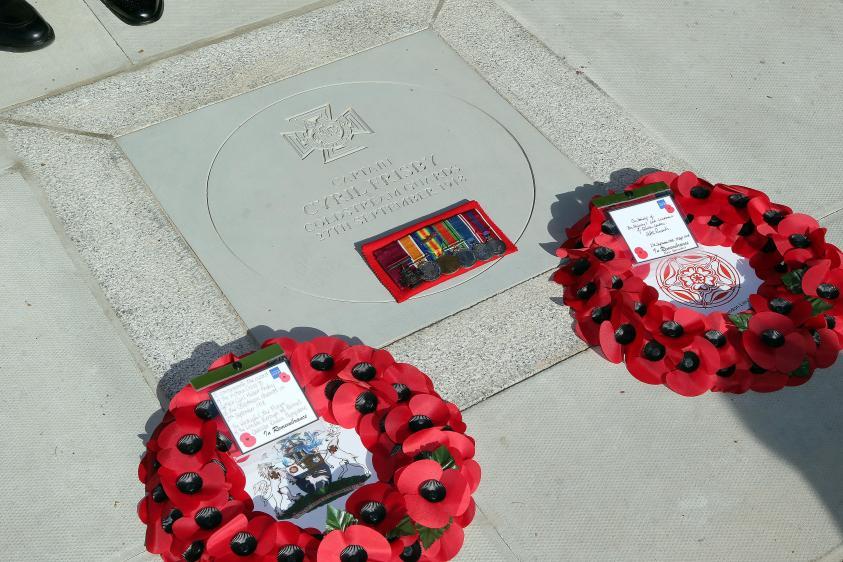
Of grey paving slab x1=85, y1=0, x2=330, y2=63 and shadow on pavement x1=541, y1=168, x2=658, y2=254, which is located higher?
grey paving slab x1=85, y1=0, x2=330, y2=63

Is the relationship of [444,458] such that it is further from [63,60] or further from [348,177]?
[63,60]

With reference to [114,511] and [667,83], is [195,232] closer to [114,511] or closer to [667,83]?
[114,511]

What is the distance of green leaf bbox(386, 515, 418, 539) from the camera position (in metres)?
1.84

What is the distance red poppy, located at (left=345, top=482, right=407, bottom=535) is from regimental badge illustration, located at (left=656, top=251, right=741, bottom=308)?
1.14m

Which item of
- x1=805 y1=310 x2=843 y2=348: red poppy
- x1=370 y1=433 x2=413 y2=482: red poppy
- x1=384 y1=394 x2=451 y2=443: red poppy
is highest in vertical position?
x1=384 y1=394 x2=451 y2=443: red poppy

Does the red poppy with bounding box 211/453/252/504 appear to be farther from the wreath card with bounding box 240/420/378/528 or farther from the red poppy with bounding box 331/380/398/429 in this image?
the red poppy with bounding box 331/380/398/429

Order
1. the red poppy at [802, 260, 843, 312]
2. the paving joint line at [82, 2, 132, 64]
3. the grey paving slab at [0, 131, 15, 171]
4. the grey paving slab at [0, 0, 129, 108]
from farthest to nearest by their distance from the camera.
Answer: the paving joint line at [82, 2, 132, 64] < the grey paving slab at [0, 0, 129, 108] < the grey paving slab at [0, 131, 15, 171] < the red poppy at [802, 260, 843, 312]

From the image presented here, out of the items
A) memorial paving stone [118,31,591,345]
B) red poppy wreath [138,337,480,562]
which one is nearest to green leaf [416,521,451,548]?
red poppy wreath [138,337,480,562]

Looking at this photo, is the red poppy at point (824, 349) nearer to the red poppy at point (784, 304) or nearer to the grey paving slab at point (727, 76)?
the red poppy at point (784, 304)

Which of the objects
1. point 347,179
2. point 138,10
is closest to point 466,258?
point 347,179

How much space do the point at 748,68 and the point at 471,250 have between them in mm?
1683

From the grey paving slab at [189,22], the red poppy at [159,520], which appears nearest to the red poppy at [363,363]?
the red poppy at [159,520]

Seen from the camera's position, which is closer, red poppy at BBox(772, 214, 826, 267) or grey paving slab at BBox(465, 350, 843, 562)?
grey paving slab at BBox(465, 350, 843, 562)

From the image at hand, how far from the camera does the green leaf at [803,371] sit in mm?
2320
